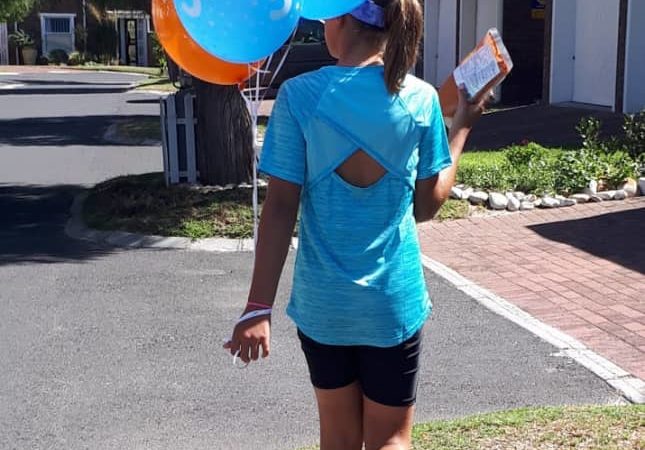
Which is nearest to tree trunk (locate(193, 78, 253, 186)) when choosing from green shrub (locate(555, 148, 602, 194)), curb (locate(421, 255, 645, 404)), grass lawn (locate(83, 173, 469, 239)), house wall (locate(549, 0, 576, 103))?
grass lawn (locate(83, 173, 469, 239))

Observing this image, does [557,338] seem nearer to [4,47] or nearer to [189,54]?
[189,54]

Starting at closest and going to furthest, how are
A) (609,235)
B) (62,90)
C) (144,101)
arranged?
1. (609,235)
2. (144,101)
3. (62,90)

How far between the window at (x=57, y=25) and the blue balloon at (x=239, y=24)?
2090 inches

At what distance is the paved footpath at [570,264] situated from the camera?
645cm

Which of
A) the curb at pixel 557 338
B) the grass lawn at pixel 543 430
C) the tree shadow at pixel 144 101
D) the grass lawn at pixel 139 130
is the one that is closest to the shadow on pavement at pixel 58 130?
the grass lawn at pixel 139 130

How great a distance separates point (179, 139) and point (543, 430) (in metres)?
7.86

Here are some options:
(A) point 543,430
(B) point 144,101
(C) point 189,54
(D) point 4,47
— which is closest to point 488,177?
(A) point 543,430

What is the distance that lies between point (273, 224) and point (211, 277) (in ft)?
17.3

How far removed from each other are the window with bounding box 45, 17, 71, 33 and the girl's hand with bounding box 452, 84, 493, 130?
5339 cm

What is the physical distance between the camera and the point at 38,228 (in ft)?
34.0

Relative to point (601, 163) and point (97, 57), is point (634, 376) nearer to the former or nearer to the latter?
point (601, 163)

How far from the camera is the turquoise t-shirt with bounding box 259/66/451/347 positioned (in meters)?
2.86

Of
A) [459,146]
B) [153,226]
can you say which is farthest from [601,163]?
[459,146]

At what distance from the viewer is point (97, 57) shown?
54719mm
